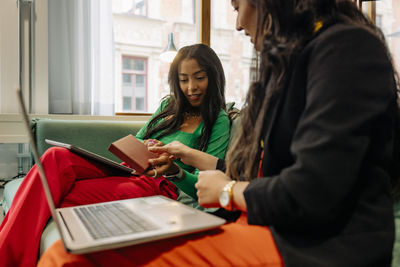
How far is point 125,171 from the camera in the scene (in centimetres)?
125

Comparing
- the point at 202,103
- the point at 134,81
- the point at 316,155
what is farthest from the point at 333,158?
the point at 134,81

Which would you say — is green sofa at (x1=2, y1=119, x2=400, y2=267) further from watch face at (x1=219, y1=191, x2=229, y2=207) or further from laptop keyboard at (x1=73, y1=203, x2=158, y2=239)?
watch face at (x1=219, y1=191, x2=229, y2=207)

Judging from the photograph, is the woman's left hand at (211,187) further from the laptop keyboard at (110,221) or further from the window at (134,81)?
the window at (134,81)

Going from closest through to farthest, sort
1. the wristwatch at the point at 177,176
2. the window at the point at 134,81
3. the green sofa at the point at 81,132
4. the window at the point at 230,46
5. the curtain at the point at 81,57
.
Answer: the wristwatch at the point at 177,176, the green sofa at the point at 81,132, the curtain at the point at 81,57, the window at the point at 230,46, the window at the point at 134,81

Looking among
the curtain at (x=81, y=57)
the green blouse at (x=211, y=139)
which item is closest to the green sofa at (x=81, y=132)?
the green blouse at (x=211, y=139)

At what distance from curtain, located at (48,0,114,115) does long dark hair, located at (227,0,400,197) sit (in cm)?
188

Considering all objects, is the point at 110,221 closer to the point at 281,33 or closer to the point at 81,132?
the point at 281,33

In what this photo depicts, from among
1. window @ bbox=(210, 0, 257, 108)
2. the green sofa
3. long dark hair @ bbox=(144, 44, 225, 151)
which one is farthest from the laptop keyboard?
window @ bbox=(210, 0, 257, 108)

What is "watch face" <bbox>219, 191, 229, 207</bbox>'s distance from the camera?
0.61 meters

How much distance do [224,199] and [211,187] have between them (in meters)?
0.05

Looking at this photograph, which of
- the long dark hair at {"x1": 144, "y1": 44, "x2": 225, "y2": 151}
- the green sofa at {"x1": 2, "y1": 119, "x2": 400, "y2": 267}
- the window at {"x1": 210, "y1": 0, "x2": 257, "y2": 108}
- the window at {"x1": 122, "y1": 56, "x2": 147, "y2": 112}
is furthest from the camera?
the window at {"x1": 122, "y1": 56, "x2": 147, "y2": 112}

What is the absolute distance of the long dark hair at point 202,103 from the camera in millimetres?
1503

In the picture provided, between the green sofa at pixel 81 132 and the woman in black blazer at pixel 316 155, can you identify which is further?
the green sofa at pixel 81 132

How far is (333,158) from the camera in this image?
1.51 feet
